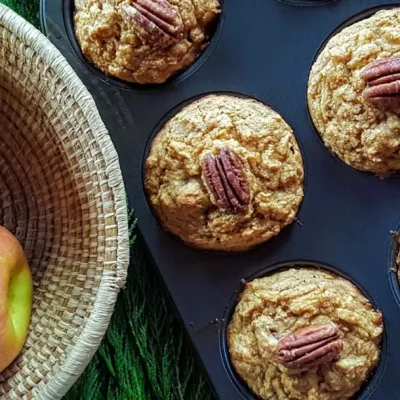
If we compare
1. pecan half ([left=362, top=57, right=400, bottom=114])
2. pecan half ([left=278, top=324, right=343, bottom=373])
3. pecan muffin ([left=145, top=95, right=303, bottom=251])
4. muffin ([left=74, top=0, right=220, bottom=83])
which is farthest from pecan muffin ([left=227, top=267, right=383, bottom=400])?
muffin ([left=74, top=0, right=220, bottom=83])

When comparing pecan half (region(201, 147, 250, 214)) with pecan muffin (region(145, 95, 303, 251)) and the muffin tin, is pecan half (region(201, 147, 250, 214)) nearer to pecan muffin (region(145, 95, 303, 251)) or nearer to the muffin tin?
pecan muffin (region(145, 95, 303, 251))

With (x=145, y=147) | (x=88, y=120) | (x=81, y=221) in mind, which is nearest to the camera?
(x=88, y=120)

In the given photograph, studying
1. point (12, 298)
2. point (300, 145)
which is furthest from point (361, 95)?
point (12, 298)

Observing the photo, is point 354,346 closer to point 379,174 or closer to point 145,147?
point 379,174

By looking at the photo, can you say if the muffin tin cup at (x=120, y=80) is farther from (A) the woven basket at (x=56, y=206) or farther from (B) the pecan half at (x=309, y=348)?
(B) the pecan half at (x=309, y=348)

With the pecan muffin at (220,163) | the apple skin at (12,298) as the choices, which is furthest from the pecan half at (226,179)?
the apple skin at (12,298)

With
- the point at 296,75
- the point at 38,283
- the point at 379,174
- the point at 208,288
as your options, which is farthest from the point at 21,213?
the point at 379,174
